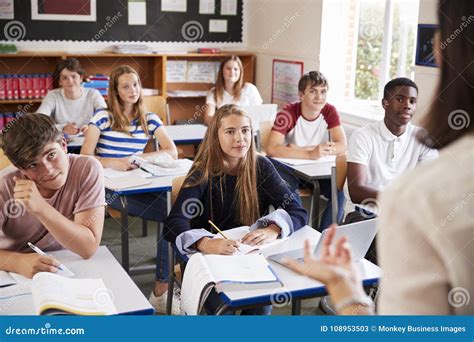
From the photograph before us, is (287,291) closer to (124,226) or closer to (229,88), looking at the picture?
(124,226)

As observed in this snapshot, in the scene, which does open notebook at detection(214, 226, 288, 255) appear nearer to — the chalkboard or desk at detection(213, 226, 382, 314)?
desk at detection(213, 226, 382, 314)

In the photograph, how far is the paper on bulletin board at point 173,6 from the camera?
5707 mm

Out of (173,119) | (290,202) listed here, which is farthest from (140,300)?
(173,119)

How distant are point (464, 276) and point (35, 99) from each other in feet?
16.1

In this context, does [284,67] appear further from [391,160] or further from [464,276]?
[464,276]

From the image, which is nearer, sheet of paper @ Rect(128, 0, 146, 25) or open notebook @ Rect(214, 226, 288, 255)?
open notebook @ Rect(214, 226, 288, 255)

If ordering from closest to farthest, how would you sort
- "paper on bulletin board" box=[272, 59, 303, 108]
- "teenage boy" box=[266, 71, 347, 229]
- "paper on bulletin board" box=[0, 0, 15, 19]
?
"teenage boy" box=[266, 71, 347, 229]
"paper on bulletin board" box=[0, 0, 15, 19]
"paper on bulletin board" box=[272, 59, 303, 108]

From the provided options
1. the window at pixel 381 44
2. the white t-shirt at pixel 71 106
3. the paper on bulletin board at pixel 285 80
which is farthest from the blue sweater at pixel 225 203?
the paper on bulletin board at pixel 285 80

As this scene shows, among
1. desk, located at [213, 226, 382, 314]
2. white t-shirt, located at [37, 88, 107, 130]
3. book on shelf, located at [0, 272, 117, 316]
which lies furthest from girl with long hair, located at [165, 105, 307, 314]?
white t-shirt, located at [37, 88, 107, 130]

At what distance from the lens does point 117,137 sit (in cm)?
350

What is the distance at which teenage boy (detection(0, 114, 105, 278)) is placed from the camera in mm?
1781

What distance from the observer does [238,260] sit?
192 centimetres

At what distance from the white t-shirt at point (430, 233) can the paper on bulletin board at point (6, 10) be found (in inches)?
197

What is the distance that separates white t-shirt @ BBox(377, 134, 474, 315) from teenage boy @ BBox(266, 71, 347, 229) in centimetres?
293
